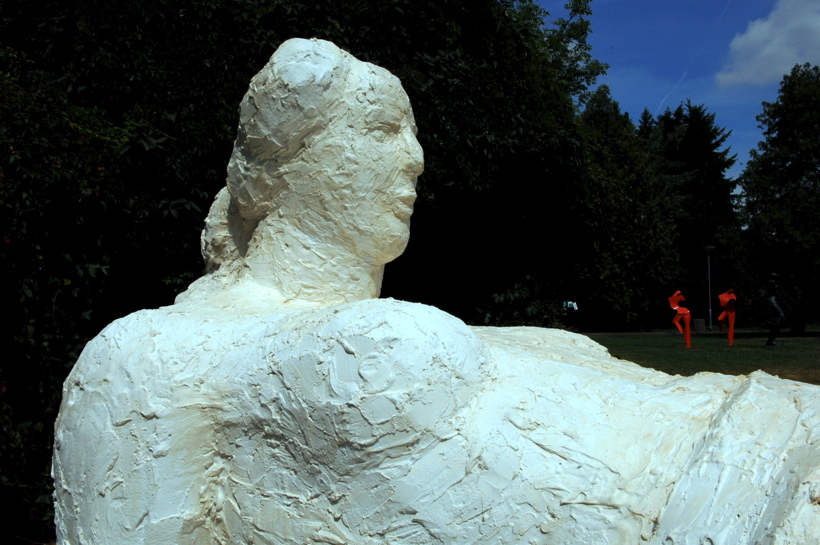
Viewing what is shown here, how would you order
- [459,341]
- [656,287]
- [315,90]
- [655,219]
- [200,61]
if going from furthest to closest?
[656,287], [655,219], [200,61], [315,90], [459,341]

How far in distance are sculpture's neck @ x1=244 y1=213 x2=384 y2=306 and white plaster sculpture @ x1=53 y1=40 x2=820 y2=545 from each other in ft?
0.73

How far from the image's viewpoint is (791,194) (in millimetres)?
19172

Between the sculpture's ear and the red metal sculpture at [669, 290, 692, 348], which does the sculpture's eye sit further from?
the red metal sculpture at [669, 290, 692, 348]

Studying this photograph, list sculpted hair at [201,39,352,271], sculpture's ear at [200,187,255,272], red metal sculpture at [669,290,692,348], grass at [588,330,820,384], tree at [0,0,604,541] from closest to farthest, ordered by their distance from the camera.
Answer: sculpted hair at [201,39,352,271]
sculpture's ear at [200,187,255,272]
tree at [0,0,604,541]
grass at [588,330,820,384]
red metal sculpture at [669,290,692,348]

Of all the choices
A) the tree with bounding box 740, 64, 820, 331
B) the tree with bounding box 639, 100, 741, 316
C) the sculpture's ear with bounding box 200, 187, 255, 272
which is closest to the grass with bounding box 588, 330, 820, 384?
the sculpture's ear with bounding box 200, 187, 255, 272

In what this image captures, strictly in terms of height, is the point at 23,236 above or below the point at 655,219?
below

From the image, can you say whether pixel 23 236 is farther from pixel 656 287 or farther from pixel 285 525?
pixel 656 287

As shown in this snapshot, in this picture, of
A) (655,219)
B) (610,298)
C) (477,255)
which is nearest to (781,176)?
(655,219)

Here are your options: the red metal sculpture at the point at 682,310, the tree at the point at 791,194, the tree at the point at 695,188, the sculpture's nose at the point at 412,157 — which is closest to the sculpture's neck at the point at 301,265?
the sculpture's nose at the point at 412,157

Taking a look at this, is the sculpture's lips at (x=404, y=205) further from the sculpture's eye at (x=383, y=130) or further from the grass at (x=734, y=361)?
the grass at (x=734, y=361)

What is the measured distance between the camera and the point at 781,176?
64.4ft

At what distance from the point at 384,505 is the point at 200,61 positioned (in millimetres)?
3965

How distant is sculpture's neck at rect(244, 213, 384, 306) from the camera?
2250 mm

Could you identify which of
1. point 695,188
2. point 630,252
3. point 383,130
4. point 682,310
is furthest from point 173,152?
point 695,188
